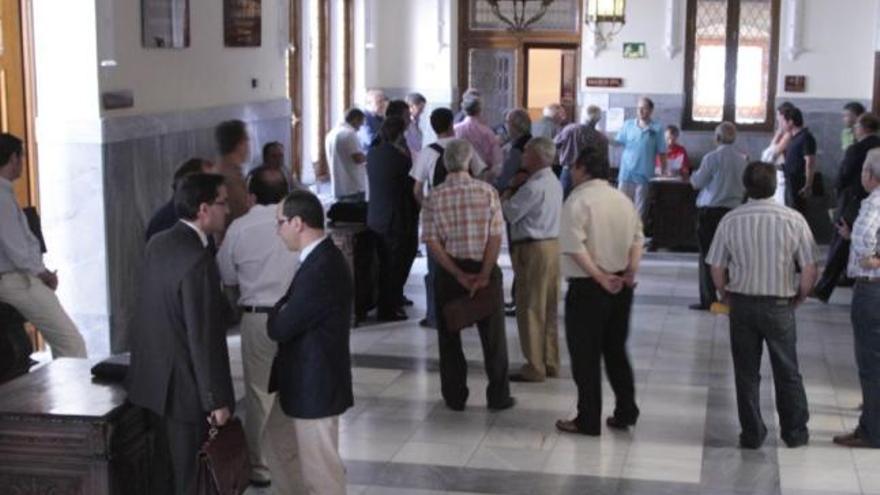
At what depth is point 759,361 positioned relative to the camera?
22.1 feet

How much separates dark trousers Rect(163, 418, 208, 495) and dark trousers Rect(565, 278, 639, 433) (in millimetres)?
2583

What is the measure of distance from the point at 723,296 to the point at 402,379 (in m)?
2.43

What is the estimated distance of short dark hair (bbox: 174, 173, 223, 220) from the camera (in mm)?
4961

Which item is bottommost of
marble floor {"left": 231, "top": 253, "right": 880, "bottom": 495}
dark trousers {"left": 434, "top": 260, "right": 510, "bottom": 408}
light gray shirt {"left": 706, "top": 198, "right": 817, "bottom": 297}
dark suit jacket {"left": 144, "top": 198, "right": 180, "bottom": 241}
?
marble floor {"left": 231, "top": 253, "right": 880, "bottom": 495}

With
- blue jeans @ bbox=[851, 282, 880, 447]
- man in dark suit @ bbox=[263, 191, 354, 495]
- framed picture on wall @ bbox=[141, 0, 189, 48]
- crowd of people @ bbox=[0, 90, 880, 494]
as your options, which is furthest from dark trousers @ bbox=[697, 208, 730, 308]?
man in dark suit @ bbox=[263, 191, 354, 495]

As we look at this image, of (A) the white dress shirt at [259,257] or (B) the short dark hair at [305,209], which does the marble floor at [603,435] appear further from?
(B) the short dark hair at [305,209]

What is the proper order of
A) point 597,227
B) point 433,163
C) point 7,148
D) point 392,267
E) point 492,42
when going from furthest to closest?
point 492,42 → point 392,267 → point 433,163 → point 597,227 → point 7,148

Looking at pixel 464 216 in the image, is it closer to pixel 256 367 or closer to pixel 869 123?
pixel 256 367

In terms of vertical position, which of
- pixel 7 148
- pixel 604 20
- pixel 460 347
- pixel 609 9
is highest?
pixel 609 9

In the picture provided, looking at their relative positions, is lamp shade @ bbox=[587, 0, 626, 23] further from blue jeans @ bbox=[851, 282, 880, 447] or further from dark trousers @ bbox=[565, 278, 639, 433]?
blue jeans @ bbox=[851, 282, 880, 447]

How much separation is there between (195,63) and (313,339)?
529 cm

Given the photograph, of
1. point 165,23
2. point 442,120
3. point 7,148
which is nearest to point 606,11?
point 442,120

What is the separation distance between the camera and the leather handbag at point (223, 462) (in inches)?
184

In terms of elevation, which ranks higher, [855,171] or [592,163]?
[592,163]
